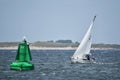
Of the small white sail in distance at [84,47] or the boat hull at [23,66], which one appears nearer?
the boat hull at [23,66]

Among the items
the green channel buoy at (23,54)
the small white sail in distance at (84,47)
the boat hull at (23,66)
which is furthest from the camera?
the small white sail in distance at (84,47)

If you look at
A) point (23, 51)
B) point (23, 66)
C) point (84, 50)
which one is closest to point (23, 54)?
point (23, 51)

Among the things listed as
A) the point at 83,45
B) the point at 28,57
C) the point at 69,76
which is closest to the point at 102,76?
the point at 69,76

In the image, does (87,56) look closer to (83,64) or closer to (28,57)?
(83,64)

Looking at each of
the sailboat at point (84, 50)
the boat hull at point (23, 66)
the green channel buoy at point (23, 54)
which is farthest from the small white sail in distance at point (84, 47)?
the green channel buoy at point (23, 54)

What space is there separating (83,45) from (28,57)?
31967 millimetres

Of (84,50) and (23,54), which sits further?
(84,50)

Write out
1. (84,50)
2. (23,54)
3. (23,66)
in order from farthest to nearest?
(84,50), (23,66), (23,54)

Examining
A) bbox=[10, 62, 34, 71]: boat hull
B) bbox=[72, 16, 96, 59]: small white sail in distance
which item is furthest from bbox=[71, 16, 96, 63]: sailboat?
bbox=[10, 62, 34, 71]: boat hull

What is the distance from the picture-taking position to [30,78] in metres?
79.0

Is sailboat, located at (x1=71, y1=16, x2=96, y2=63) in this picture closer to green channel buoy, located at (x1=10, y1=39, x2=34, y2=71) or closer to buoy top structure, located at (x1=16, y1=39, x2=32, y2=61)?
green channel buoy, located at (x1=10, y1=39, x2=34, y2=71)

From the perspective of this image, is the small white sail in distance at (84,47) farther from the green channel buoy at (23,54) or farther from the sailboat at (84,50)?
the green channel buoy at (23,54)

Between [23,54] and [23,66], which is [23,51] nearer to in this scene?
[23,54]

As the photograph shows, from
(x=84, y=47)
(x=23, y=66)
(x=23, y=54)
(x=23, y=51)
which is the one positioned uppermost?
(x=84, y=47)
